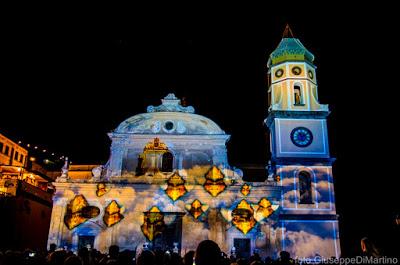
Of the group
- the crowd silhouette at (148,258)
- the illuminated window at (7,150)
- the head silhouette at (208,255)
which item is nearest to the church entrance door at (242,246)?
the crowd silhouette at (148,258)

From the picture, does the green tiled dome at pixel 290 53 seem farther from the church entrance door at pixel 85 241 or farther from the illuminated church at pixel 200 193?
the church entrance door at pixel 85 241

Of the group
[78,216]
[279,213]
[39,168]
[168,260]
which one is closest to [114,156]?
[78,216]

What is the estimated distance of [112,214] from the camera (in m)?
24.0

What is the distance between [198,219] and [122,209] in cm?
502

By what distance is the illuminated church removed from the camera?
23.7 meters

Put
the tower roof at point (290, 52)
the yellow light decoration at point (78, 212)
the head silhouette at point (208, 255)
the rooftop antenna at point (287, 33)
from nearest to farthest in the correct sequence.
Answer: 1. the head silhouette at point (208, 255)
2. the yellow light decoration at point (78, 212)
3. the tower roof at point (290, 52)
4. the rooftop antenna at point (287, 33)

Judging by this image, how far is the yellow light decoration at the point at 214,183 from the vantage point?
24.7 metres

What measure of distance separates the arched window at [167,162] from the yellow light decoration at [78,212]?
526 centimetres

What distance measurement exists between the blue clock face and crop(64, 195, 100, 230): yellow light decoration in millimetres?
14399

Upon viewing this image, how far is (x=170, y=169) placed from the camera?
2614 centimetres

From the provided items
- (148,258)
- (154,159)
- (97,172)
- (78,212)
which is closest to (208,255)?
(148,258)

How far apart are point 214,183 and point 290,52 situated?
12070 millimetres

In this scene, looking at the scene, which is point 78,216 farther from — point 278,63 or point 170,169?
point 278,63

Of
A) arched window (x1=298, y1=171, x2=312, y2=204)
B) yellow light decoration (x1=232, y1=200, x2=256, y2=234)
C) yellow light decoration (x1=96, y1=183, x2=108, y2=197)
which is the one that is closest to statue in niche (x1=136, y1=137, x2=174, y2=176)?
yellow light decoration (x1=96, y1=183, x2=108, y2=197)
